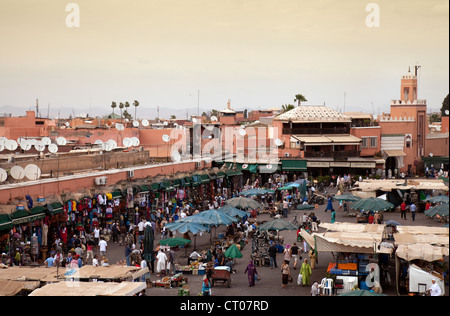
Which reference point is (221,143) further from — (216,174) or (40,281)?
(40,281)

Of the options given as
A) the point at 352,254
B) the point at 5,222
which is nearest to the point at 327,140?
the point at 352,254

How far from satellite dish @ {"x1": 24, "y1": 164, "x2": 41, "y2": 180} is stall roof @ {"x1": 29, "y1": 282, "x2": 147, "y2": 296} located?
8266 mm

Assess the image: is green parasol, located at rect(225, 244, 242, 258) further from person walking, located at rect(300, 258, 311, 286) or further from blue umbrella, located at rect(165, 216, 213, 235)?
person walking, located at rect(300, 258, 311, 286)

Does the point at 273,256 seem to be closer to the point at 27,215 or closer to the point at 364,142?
the point at 27,215

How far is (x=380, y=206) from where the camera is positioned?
22.1 m

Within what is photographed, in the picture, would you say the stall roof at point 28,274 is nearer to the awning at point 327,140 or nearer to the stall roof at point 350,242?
the stall roof at point 350,242

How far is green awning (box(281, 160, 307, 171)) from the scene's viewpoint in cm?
3875

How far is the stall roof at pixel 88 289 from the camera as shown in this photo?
10.7m

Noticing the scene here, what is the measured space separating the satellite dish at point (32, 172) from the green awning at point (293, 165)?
71.5ft

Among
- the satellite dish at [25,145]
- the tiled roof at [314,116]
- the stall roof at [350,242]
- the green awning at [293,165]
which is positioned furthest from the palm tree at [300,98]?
the stall roof at [350,242]

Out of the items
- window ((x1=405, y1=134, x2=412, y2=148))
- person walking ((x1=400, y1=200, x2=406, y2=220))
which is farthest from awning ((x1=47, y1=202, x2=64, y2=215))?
window ((x1=405, y1=134, x2=412, y2=148))

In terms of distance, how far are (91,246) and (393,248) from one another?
853 centimetres

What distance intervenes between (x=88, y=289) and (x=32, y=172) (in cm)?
894

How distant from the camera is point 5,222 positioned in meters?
15.6
